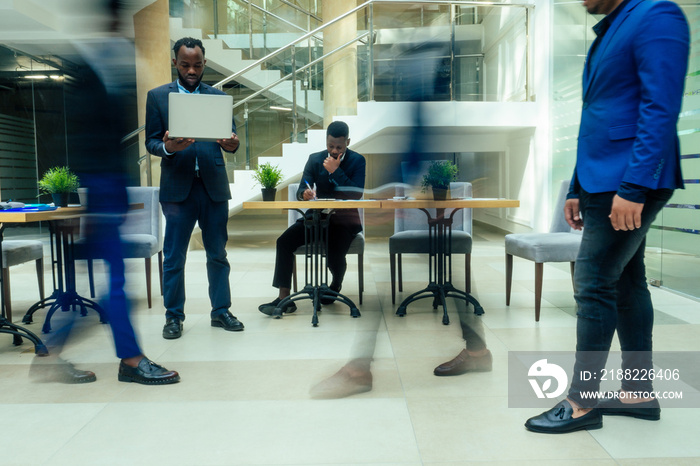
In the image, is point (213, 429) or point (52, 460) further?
point (213, 429)

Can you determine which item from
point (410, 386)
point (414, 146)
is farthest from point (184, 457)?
point (414, 146)

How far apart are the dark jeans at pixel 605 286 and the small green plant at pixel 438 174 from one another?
0.42 meters

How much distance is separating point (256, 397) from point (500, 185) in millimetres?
6620

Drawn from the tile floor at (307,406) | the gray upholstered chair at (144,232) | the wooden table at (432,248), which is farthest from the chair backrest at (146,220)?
the wooden table at (432,248)

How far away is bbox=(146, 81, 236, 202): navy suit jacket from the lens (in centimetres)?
296

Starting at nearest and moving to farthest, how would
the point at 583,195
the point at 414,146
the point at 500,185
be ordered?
1. the point at 414,146
2. the point at 583,195
3. the point at 500,185

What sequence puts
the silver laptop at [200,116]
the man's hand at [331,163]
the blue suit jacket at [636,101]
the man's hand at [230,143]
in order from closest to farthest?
the blue suit jacket at [636,101] → the silver laptop at [200,116] → the man's hand at [230,143] → the man's hand at [331,163]

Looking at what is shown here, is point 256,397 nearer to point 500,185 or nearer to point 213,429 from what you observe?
point 213,429

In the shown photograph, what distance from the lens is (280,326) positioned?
3.38 meters

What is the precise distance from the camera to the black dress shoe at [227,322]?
10.7ft

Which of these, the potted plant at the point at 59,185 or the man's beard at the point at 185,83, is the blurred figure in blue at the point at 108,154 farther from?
the potted plant at the point at 59,185

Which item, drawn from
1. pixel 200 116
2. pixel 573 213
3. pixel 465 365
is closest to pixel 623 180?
pixel 573 213

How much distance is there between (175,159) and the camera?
2.96 metres

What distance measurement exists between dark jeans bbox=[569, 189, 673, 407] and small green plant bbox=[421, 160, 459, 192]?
0.42m
